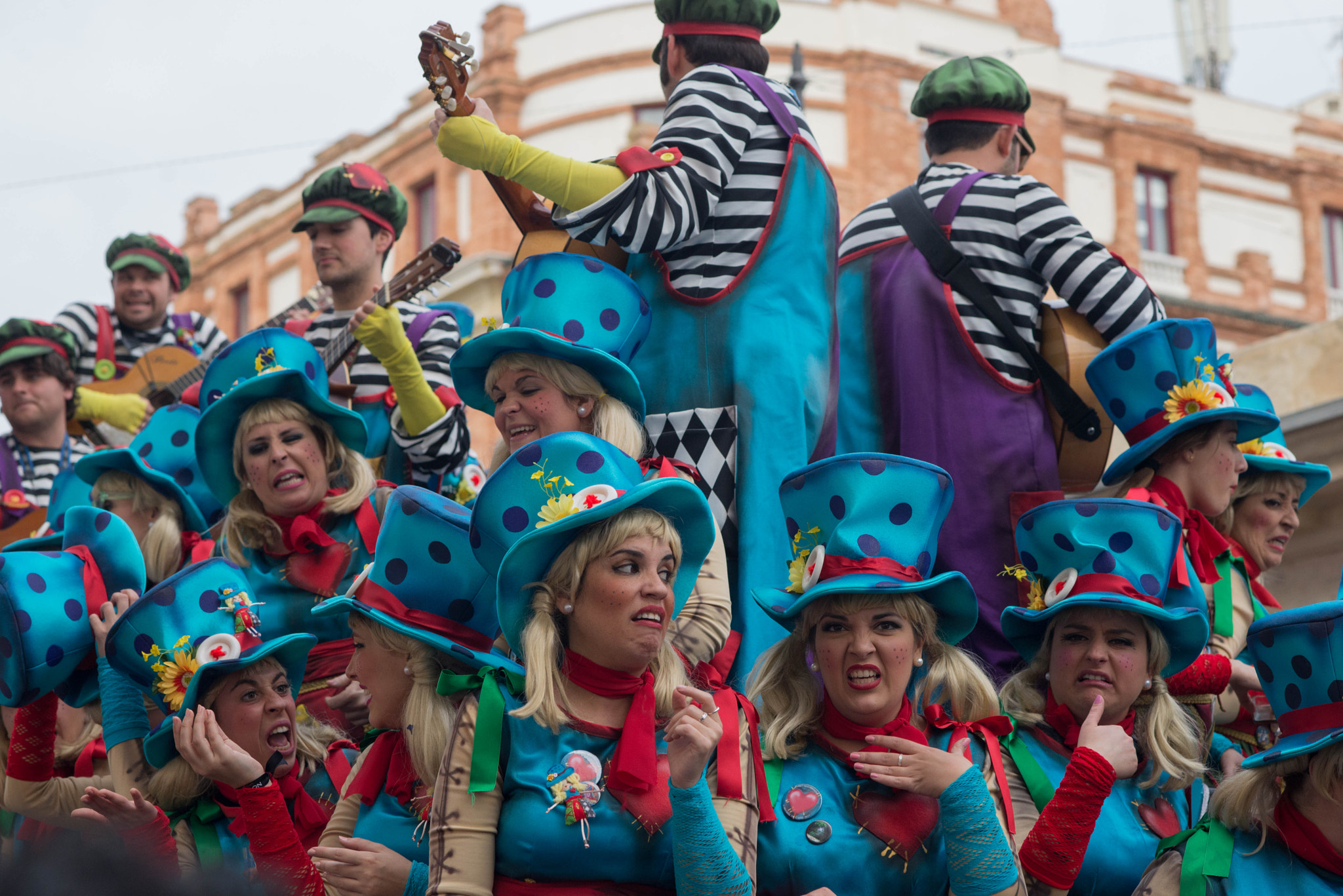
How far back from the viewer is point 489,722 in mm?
3318

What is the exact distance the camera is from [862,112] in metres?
27.3

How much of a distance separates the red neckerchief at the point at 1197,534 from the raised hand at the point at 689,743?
6.04ft

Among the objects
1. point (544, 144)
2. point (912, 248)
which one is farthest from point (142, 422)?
point (544, 144)

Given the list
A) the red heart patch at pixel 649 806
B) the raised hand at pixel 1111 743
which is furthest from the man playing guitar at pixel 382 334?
the raised hand at pixel 1111 743

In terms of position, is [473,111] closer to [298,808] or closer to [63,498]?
[298,808]

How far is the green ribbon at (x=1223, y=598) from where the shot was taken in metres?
4.50

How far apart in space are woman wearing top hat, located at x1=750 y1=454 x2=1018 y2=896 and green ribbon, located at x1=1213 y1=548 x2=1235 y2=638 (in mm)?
989

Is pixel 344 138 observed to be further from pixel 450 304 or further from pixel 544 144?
pixel 450 304

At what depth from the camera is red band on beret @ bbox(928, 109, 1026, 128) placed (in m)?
5.18

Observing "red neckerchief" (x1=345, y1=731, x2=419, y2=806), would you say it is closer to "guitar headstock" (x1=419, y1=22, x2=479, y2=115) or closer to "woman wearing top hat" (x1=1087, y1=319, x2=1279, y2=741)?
"guitar headstock" (x1=419, y1=22, x2=479, y2=115)

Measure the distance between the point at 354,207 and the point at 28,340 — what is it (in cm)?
180

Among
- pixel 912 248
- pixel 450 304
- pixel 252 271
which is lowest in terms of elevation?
pixel 912 248

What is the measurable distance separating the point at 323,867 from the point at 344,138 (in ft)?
92.9

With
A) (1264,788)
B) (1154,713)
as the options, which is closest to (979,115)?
(1154,713)
